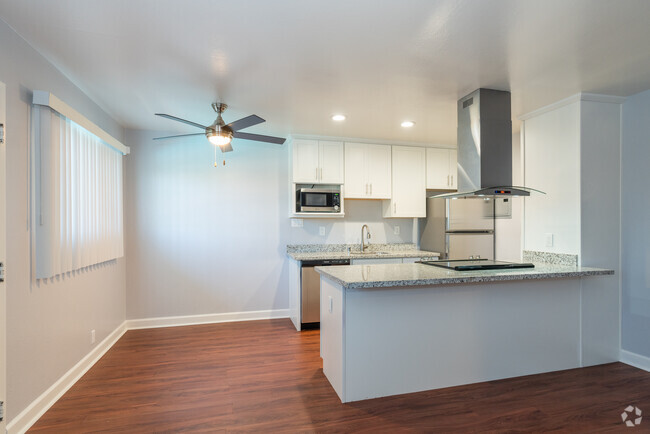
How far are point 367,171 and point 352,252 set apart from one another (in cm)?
115

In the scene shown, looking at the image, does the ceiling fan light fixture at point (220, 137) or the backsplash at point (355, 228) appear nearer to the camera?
the ceiling fan light fixture at point (220, 137)

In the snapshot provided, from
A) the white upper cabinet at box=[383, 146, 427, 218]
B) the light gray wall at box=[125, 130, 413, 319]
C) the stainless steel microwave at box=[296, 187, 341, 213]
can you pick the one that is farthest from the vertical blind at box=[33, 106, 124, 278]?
the white upper cabinet at box=[383, 146, 427, 218]

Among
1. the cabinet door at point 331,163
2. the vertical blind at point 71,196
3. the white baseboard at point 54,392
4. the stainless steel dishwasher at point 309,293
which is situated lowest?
the white baseboard at point 54,392

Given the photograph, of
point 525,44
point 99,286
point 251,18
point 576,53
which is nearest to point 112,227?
point 99,286

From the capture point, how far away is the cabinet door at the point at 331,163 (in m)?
4.29

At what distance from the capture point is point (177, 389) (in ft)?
8.40

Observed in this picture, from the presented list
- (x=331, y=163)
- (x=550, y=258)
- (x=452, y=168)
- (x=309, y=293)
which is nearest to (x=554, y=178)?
(x=550, y=258)

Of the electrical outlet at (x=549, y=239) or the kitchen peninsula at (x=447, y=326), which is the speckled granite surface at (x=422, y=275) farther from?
the electrical outlet at (x=549, y=239)

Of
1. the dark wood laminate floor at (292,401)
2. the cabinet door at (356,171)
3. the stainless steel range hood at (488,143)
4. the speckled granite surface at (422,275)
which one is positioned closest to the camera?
the dark wood laminate floor at (292,401)

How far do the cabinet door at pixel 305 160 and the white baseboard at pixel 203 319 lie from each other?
6.17 ft

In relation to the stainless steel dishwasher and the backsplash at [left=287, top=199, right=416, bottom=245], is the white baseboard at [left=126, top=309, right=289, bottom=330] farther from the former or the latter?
the backsplash at [left=287, top=199, right=416, bottom=245]

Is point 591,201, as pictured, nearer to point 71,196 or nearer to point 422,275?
point 422,275

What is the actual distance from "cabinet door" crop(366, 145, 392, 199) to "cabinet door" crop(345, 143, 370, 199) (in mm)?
73

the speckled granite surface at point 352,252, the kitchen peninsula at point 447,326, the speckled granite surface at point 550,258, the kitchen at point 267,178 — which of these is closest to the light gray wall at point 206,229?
the kitchen at point 267,178
